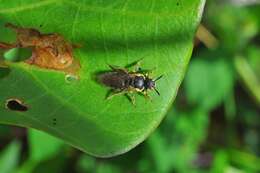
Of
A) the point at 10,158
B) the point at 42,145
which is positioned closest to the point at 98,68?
the point at 42,145

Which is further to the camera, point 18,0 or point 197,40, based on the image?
point 197,40

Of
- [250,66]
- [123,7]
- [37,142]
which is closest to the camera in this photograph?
[123,7]

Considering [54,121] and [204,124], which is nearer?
[54,121]

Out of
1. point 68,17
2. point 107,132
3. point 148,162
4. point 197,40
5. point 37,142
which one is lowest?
point 148,162

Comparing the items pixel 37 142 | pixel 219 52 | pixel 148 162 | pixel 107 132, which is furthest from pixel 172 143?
pixel 107 132

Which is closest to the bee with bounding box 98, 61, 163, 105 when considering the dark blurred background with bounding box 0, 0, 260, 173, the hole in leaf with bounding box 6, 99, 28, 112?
the hole in leaf with bounding box 6, 99, 28, 112

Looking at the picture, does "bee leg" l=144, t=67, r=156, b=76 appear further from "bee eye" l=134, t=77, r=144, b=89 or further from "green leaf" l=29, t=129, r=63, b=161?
"green leaf" l=29, t=129, r=63, b=161

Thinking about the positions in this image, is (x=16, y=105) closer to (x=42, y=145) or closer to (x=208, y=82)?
(x=42, y=145)

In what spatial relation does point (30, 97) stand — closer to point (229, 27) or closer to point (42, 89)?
point (42, 89)
